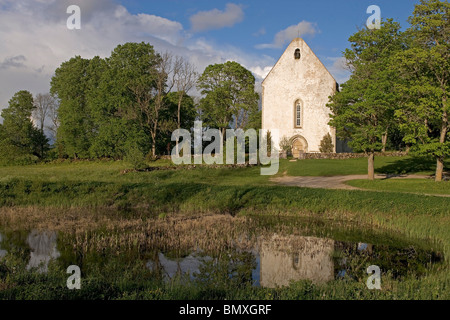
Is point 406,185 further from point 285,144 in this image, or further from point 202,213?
point 285,144

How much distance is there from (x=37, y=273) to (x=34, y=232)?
7.35 m

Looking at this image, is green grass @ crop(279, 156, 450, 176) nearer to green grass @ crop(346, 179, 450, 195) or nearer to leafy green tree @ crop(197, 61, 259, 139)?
green grass @ crop(346, 179, 450, 195)

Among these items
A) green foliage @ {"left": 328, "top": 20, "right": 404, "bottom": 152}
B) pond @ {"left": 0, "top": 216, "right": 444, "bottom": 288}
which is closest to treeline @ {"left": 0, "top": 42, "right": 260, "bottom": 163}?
green foliage @ {"left": 328, "top": 20, "right": 404, "bottom": 152}

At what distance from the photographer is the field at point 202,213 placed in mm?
8555

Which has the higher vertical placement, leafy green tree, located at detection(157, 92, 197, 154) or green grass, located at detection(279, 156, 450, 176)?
leafy green tree, located at detection(157, 92, 197, 154)

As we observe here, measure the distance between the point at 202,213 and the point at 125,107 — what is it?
33542 millimetres

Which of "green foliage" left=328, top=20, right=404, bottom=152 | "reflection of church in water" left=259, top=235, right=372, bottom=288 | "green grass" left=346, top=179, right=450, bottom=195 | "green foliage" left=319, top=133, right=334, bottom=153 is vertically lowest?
"reflection of church in water" left=259, top=235, right=372, bottom=288

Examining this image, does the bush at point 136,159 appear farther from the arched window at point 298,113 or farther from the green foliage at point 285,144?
the arched window at point 298,113

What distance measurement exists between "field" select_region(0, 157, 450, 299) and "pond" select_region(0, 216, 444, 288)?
47cm

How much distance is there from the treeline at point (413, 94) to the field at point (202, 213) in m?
3.24

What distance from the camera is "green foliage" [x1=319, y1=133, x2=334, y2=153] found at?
45438 mm

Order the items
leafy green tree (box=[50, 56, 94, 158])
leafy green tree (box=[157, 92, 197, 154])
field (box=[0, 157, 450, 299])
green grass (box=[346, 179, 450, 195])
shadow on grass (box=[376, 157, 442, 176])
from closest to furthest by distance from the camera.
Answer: field (box=[0, 157, 450, 299]) → green grass (box=[346, 179, 450, 195]) → shadow on grass (box=[376, 157, 442, 176]) → leafy green tree (box=[157, 92, 197, 154]) → leafy green tree (box=[50, 56, 94, 158])
